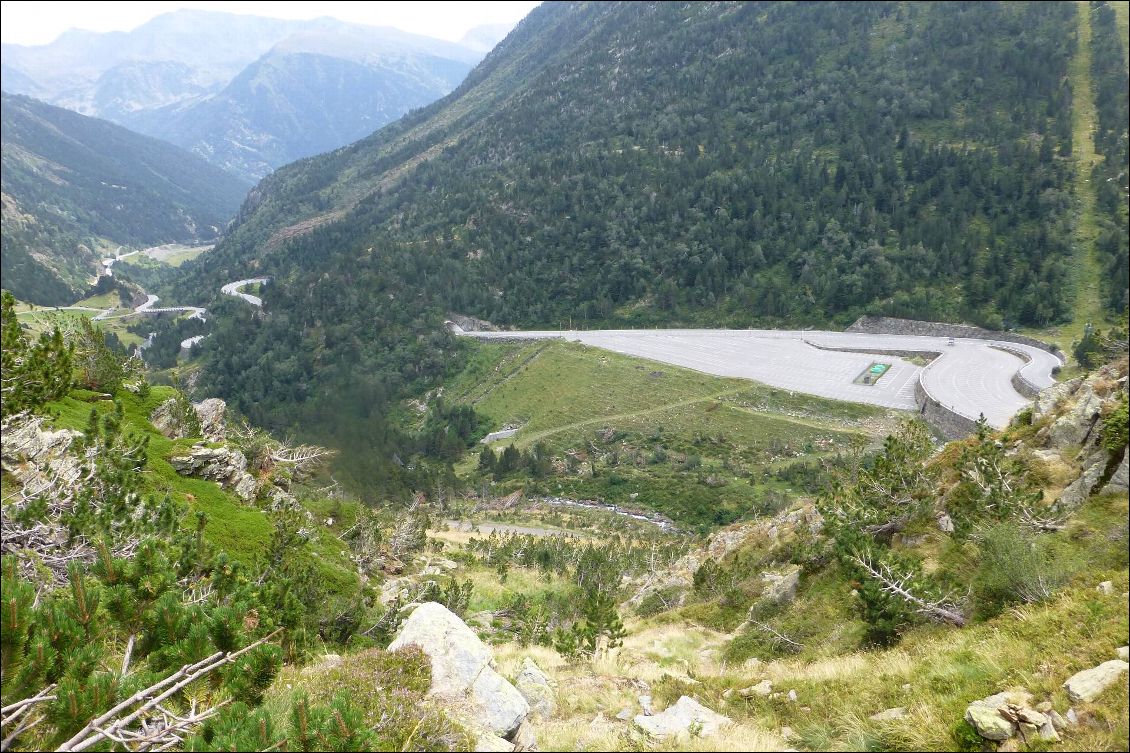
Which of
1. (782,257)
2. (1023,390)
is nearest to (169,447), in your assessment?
(1023,390)

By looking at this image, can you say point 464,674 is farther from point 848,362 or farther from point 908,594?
point 848,362

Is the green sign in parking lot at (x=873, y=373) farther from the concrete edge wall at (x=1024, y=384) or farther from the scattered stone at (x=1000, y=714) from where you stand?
the scattered stone at (x=1000, y=714)

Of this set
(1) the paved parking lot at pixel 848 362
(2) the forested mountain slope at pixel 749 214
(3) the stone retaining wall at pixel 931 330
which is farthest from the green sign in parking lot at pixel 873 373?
(2) the forested mountain slope at pixel 749 214

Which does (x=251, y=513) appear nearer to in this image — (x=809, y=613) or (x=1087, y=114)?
(x=809, y=613)

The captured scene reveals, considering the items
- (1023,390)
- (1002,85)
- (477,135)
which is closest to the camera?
(1023,390)

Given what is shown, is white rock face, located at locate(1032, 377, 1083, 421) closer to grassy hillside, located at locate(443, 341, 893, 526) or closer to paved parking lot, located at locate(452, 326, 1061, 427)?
grassy hillside, located at locate(443, 341, 893, 526)

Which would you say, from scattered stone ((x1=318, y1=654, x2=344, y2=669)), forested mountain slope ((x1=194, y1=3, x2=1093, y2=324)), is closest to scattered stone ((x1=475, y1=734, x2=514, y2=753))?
scattered stone ((x1=318, y1=654, x2=344, y2=669))
